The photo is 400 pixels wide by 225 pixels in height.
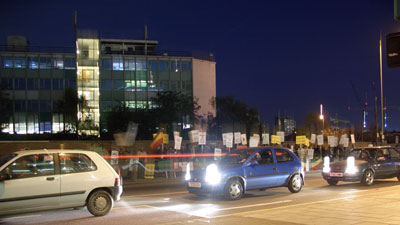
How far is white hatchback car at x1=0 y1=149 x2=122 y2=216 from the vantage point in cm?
934

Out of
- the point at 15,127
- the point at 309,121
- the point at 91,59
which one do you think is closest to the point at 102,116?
the point at 91,59

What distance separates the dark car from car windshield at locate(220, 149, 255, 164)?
449cm

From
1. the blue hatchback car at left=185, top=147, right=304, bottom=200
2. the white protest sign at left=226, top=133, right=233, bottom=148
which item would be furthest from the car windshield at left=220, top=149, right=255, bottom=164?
the white protest sign at left=226, top=133, right=233, bottom=148

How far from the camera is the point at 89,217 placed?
34.0ft

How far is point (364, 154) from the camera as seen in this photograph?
1744cm

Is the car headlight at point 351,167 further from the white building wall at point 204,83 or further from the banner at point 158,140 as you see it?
the white building wall at point 204,83

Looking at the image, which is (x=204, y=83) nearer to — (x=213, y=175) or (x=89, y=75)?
(x=89, y=75)

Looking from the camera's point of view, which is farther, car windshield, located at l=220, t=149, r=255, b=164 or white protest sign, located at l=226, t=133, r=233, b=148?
white protest sign, located at l=226, t=133, r=233, b=148

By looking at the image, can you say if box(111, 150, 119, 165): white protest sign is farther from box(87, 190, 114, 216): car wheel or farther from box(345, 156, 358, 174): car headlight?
box(87, 190, 114, 216): car wheel

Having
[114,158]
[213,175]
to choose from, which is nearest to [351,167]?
[213,175]

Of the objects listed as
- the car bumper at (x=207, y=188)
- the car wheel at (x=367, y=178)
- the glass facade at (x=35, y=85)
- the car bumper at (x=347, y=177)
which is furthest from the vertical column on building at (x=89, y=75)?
the car bumper at (x=207, y=188)

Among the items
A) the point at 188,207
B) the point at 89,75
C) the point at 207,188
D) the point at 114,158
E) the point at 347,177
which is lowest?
the point at 188,207

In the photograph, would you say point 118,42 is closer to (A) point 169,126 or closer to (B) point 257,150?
(A) point 169,126

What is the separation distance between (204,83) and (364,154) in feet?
161
